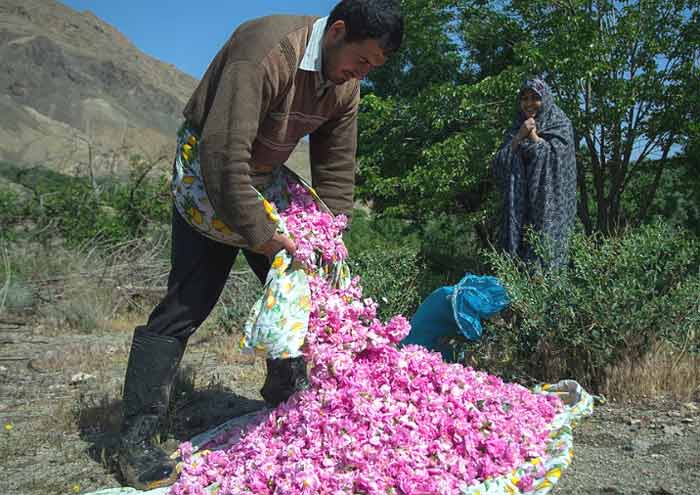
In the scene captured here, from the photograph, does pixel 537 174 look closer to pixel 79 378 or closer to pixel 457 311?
pixel 457 311

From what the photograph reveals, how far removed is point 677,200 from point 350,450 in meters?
9.75

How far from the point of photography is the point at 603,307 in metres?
3.48

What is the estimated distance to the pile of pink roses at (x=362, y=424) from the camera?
239cm

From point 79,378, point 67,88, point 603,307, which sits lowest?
point 79,378

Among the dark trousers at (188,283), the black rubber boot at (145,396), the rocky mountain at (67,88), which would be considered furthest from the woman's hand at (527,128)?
the rocky mountain at (67,88)

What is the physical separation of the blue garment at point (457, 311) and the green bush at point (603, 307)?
0.19 m

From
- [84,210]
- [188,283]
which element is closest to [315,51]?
[188,283]

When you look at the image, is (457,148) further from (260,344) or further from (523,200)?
(260,344)

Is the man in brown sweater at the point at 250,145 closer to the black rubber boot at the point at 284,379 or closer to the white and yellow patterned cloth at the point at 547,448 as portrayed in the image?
the black rubber boot at the point at 284,379

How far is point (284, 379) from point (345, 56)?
1.54 meters

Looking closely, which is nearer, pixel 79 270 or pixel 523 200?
pixel 523 200

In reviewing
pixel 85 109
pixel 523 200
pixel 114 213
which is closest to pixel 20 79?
pixel 85 109

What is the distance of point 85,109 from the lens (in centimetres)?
5650

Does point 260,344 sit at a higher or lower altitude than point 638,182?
lower
